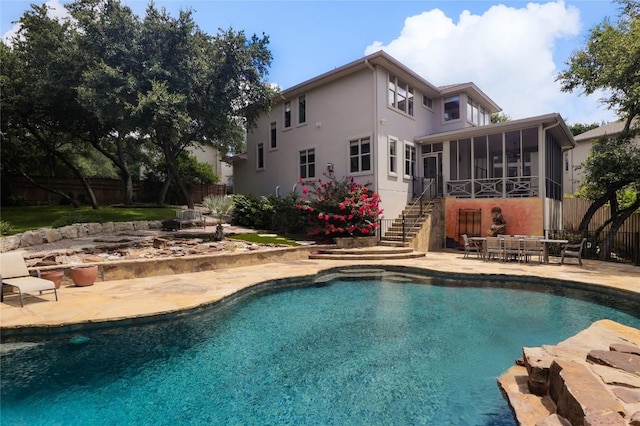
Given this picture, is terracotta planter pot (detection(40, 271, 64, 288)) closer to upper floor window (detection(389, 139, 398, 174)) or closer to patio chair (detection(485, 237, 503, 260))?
patio chair (detection(485, 237, 503, 260))

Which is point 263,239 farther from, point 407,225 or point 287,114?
point 287,114

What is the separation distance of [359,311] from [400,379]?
2.70m

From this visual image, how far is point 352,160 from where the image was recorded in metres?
16.1

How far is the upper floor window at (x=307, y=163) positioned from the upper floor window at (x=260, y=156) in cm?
393

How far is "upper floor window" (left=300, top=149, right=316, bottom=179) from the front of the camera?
1805cm

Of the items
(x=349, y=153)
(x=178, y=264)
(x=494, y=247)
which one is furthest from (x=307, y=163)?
(x=178, y=264)

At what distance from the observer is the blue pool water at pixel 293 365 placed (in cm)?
356

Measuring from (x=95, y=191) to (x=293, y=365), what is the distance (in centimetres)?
2382

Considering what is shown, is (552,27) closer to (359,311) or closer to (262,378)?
(359,311)

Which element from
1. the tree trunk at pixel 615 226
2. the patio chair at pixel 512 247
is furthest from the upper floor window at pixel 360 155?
the tree trunk at pixel 615 226

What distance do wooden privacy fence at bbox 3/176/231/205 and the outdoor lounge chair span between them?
56.7 feet

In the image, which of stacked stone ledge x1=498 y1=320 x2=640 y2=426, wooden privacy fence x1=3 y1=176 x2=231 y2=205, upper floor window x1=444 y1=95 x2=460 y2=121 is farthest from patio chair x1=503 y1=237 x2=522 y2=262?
wooden privacy fence x1=3 y1=176 x2=231 y2=205

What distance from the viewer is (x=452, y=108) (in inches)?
731

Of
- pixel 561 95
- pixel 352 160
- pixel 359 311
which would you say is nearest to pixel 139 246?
pixel 359 311
